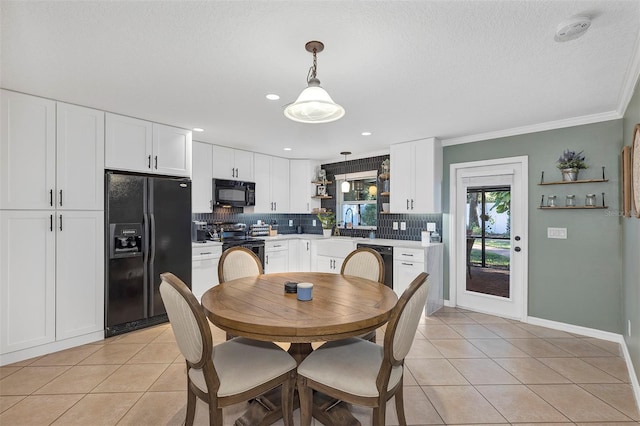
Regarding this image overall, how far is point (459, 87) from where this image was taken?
264cm

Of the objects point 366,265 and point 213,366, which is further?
point 366,265

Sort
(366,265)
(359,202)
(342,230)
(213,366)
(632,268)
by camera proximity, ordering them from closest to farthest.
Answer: (213,366), (632,268), (366,265), (359,202), (342,230)

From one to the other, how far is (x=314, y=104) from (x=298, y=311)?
3.99 feet

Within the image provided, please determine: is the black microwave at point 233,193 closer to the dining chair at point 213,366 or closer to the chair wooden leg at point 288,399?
the dining chair at point 213,366

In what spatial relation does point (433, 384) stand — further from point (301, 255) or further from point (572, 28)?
point (301, 255)

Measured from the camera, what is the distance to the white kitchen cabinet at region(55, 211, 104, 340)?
3039 mm

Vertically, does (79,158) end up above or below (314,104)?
below

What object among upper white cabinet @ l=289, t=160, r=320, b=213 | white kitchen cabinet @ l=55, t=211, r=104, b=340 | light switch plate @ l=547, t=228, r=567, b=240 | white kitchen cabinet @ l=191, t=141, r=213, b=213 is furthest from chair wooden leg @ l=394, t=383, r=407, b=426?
upper white cabinet @ l=289, t=160, r=320, b=213

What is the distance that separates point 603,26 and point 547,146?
2.17m

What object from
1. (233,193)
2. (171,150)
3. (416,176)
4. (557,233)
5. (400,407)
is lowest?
(400,407)

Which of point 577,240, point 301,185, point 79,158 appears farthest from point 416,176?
point 79,158

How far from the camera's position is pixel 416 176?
14.8 feet

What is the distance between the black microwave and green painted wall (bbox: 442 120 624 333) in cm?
369

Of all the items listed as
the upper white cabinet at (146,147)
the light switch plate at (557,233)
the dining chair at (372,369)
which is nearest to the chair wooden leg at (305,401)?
the dining chair at (372,369)
